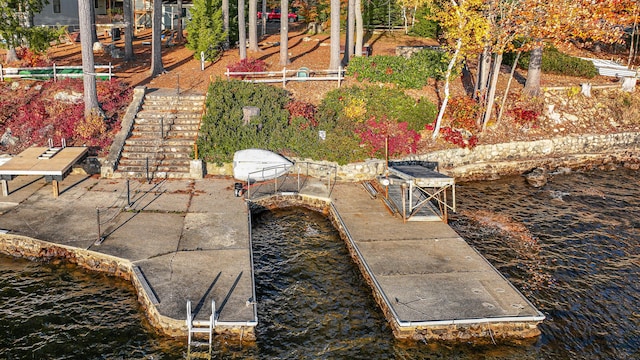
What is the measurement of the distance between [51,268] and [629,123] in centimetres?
3455

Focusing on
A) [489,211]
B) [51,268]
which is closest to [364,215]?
[489,211]

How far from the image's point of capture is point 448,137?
95.6 ft

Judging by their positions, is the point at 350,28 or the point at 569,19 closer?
the point at 569,19

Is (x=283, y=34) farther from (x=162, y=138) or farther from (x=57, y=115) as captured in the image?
(x=57, y=115)

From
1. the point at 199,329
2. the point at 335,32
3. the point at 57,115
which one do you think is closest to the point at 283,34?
the point at 335,32

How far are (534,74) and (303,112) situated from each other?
52.0ft

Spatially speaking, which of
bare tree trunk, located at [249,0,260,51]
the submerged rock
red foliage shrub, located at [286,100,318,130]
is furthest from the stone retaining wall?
bare tree trunk, located at [249,0,260,51]

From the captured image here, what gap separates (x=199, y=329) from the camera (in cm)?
1365

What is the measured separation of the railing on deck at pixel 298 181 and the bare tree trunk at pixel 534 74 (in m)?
15.9

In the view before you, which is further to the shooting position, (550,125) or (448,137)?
(550,125)

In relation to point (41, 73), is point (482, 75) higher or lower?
higher

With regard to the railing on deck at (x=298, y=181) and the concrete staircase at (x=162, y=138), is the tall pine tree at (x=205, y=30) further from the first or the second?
the railing on deck at (x=298, y=181)

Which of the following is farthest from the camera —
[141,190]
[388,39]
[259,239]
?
[388,39]

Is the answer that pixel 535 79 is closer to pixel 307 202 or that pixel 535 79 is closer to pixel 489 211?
pixel 489 211
